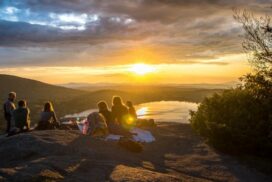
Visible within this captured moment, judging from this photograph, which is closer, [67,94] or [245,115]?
[245,115]

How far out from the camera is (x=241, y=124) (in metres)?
19.6

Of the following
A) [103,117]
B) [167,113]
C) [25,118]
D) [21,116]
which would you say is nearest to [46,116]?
[25,118]

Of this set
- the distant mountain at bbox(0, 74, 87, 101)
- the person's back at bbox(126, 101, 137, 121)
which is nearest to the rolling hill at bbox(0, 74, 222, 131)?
the distant mountain at bbox(0, 74, 87, 101)

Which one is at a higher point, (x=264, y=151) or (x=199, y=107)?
(x=199, y=107)

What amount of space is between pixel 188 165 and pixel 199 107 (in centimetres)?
799

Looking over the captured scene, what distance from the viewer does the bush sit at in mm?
19000

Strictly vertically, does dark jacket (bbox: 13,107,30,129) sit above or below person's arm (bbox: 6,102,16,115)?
below

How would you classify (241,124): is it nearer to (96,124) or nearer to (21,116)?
(96,124)

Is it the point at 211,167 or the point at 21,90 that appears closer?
the point at 211,167

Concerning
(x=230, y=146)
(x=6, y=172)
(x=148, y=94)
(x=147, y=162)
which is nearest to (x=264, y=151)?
(x=230, y=146)

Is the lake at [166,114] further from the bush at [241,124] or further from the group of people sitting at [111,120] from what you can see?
the bush at [241,124]

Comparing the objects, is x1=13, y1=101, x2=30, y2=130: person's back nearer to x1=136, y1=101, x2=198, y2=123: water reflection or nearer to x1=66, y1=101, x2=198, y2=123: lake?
x1=66, y1=101, x2=198, y2=123: lake

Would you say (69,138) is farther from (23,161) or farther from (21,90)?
(21,90)

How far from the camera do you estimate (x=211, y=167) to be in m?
17.2
